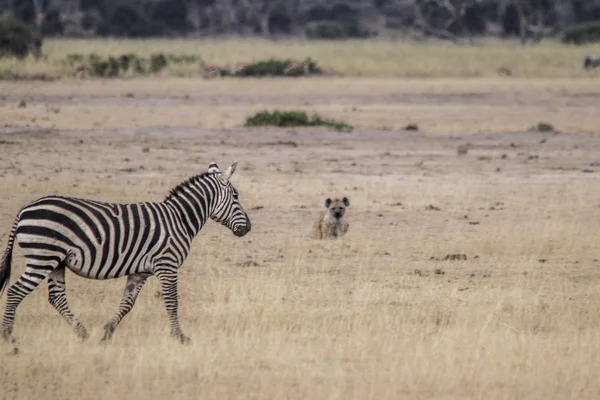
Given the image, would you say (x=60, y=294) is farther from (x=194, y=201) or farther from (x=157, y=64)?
(x=157, y=64)

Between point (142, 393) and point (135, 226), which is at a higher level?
point (135, 226)

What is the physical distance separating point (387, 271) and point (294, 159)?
801 centimetres

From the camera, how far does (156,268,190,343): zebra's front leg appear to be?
8.15 meters

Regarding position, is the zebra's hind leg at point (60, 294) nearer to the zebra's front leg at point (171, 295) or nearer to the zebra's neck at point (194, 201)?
the zebra's front leg at point (171, 295)

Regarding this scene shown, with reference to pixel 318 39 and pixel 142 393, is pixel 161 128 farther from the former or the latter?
pixel 318 39

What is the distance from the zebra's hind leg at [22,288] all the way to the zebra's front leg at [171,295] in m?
0.70

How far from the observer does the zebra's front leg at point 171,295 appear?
815cm

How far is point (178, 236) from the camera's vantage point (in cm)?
827

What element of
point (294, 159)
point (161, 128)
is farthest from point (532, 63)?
point (294, 159)

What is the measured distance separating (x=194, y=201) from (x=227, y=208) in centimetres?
36

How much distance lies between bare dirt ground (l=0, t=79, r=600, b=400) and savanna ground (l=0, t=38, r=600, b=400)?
0.02 meters

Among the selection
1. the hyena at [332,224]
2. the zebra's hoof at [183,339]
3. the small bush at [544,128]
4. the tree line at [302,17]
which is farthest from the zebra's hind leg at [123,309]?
the tree line at [302,17]

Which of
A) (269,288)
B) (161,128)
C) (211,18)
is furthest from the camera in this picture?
(211,18)

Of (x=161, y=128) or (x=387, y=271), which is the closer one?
(x=387, y=271)
